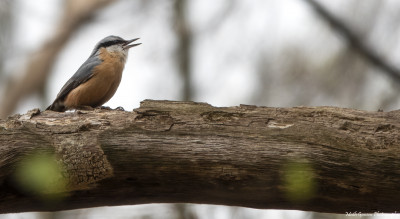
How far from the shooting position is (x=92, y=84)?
21.5 ft

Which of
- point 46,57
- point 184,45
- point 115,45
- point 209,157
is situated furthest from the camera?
point 46,57

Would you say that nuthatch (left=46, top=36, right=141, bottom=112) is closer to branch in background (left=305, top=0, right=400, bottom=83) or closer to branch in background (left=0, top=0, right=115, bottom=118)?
branch in background (left=0, top=0, right=115, bottom=118)

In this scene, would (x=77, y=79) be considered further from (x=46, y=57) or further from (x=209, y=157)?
(x=209, y=157)

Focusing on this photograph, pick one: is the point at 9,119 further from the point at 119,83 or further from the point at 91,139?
the point at 119,83

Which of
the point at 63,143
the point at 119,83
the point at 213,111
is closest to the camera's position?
the point at 63,143

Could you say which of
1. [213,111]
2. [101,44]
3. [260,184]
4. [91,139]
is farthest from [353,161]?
[101,44]

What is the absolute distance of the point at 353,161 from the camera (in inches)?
122

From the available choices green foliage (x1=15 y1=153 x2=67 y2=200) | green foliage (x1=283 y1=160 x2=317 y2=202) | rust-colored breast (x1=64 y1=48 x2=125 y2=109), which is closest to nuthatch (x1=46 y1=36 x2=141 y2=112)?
rust-colored breast (x1=64 y1=48 x2=125 y2=109)

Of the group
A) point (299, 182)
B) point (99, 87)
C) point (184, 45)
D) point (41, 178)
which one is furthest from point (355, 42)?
point (41, 178)

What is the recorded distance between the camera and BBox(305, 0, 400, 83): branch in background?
5953mm

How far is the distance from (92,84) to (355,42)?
322cm

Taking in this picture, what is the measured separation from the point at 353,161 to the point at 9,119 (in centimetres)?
216

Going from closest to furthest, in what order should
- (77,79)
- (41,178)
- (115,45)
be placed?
(41,178) < (77,79) < (115,45)

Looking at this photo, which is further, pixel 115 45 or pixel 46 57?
pixel 46 57
